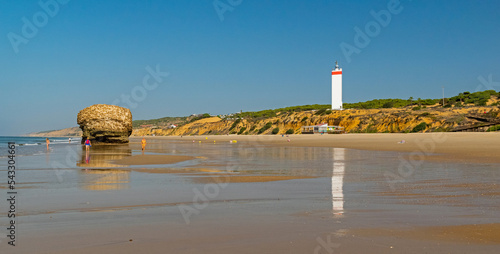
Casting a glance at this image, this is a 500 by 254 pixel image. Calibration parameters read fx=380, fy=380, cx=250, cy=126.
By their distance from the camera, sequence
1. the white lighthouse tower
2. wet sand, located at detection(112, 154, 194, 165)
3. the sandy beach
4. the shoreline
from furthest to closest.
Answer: the white lighthouse tower, the shoreline, wet sand, located at detection(112, 154, 194, 165), the sandy beach

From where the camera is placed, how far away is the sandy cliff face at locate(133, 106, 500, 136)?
4600 cm

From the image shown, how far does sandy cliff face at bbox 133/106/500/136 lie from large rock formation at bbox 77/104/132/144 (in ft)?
113

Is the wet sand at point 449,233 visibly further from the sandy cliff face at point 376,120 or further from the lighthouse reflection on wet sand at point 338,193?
the sandy cliff face at point 376,120

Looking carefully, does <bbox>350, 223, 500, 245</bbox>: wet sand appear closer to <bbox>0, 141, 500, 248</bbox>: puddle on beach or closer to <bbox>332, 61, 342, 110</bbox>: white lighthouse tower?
<bbox>0, 141, 500, 248</bbox>: puddle on beach

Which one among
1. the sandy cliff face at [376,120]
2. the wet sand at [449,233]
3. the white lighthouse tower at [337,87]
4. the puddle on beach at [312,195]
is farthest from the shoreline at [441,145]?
the white lighthouse tower at [337,87]

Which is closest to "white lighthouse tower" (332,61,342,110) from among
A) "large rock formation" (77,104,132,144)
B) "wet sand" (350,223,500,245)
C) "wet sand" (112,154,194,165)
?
"large rock formation" (77,104,132,144)

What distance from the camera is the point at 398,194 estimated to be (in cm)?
701

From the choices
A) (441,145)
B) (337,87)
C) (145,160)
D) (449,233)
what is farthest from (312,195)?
(337,87)

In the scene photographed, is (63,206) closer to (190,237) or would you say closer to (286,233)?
(190,237)

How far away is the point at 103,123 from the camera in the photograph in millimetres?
38656

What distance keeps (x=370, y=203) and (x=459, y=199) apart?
1571 mm

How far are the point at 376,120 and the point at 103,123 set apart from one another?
38.7 meters

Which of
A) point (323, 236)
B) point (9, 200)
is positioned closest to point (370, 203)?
point (323, 236)

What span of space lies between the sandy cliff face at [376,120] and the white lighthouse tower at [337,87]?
5591 mm
